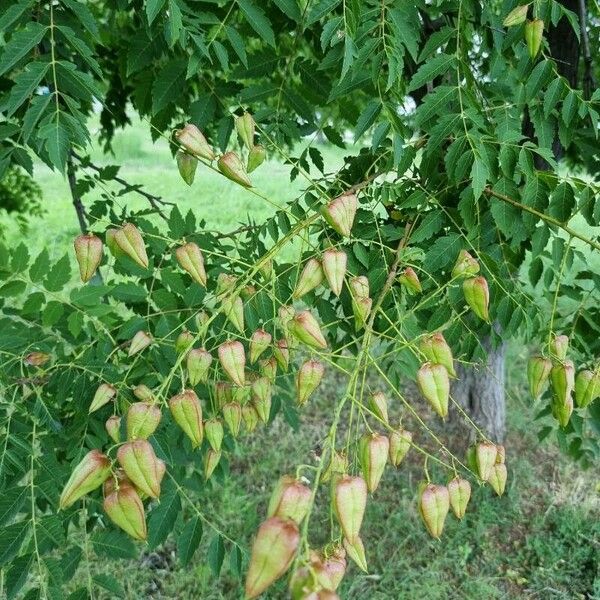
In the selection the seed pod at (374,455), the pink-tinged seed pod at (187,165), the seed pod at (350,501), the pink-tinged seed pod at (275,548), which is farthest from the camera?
the pink-tinged seed pod at (187,165)

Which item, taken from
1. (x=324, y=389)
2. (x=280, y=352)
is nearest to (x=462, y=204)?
(x=280, y=352)

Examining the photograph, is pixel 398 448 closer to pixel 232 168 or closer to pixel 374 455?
pixel 374 455

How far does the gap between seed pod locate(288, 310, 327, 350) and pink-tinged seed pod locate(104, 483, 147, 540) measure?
328 mm

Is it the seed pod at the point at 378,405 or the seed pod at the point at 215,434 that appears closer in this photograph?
the seed pod at the point at 378,405

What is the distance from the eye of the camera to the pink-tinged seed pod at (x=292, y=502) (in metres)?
0.66

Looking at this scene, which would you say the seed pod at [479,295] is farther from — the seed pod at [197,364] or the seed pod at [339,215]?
the seed pod at [197,364]

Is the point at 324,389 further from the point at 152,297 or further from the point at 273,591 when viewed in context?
the point at 152,297

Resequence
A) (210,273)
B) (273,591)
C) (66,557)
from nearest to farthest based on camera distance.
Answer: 1. (66,557)
2. (210,273)
3. (273,591)

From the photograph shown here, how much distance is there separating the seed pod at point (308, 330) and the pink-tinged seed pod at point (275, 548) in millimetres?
387

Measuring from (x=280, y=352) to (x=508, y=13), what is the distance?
87 centimetres

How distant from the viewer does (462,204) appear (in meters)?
1.41

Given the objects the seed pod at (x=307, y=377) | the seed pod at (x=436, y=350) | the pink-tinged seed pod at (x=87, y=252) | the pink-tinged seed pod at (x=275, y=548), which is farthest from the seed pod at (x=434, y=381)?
the pink-tinged seed pod at (x=87, y=252)

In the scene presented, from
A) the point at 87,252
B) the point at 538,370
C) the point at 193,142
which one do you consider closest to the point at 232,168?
the point at 193,142

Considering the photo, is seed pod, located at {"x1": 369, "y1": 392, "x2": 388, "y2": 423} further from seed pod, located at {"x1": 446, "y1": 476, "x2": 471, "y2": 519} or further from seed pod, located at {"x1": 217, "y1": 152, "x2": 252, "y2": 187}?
seed pod, located at {"x1": 217, "y1": 152, "x2": 252, "y2": 187}
